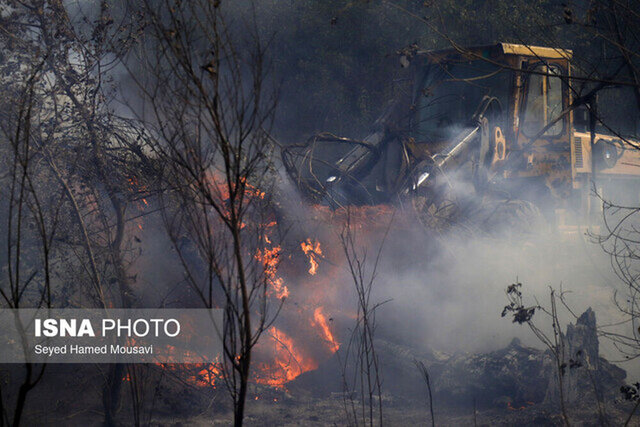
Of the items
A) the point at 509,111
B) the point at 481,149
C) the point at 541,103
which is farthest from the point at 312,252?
the point at 541,103

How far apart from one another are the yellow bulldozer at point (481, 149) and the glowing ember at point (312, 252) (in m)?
0.81

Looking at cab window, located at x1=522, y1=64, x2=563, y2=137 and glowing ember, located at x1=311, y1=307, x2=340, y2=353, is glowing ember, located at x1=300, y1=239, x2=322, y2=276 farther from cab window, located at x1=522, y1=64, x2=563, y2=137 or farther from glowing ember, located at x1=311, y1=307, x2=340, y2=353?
cab window, located at x1=522, y1=64, x2=563, y2=137

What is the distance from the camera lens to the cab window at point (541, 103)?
1020 cm

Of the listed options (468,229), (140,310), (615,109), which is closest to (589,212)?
(468,229)

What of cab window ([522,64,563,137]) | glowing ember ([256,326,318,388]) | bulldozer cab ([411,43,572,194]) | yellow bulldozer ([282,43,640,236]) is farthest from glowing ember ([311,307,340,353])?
cab window ([522,64,563,137])

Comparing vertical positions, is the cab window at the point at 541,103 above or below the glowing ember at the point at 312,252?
above

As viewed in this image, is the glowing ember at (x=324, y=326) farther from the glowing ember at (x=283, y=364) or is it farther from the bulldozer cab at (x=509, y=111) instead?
the bulldozer cab at (x=509, y=111)

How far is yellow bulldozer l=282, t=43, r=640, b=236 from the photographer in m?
9.22

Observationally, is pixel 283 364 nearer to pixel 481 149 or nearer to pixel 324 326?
pixel 324 326

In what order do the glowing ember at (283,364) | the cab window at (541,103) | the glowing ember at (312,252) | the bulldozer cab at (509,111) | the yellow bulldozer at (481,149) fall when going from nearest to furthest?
1. the glowing ember at (283,364)
2. the yellow bulldozer at (481,149)
3. the glowing ember at (312,252)
4. the bulldozer cab at (509,111)
5. the cab window at (541,103)

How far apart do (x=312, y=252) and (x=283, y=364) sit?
1.92 meters

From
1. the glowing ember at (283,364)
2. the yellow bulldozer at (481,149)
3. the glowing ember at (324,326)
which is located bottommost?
the glowing ember at (283,364)

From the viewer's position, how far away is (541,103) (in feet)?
33.8

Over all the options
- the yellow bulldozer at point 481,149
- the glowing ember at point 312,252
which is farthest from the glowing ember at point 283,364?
the yellow bulldozer at point 481,149
